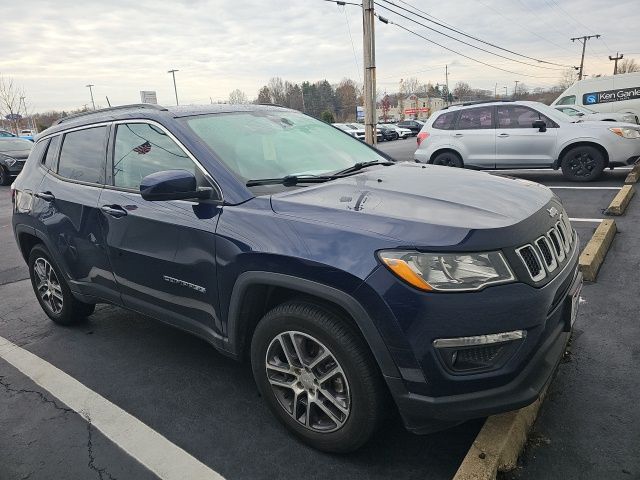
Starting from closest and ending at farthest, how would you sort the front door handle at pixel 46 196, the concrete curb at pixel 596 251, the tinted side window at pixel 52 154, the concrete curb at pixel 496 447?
the concrete curb at pixel 496 447, the front door handle at pixel 46 196, the tinted side window at pixel 52 154, the concrete curb at pixel 596 251

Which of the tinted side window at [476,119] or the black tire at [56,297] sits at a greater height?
the tinted side window at [476,119]

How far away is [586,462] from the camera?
7.52 feet

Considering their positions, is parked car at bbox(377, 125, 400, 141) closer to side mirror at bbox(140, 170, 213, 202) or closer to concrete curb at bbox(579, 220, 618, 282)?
concrete curb at bbox(579, 220, 618, 282)

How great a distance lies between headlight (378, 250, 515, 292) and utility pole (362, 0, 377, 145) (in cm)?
1219

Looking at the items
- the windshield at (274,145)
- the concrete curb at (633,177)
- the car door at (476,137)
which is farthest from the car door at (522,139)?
the windshield at (274,145)

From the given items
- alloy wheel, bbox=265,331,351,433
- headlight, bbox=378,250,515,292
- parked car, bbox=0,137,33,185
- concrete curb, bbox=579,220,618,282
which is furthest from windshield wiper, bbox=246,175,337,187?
parked car, bbox=0,137,33,185

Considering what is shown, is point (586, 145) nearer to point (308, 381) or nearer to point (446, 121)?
point (446, 121)

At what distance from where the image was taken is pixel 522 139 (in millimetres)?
9938

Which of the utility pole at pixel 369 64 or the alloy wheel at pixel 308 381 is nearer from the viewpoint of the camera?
the alloy wheel at pixel 308 381

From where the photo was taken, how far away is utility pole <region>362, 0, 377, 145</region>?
44.6 ft

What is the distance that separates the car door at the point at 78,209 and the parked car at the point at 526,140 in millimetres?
8272

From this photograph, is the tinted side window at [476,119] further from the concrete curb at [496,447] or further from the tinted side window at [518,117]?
the concrete curb at [496,447]

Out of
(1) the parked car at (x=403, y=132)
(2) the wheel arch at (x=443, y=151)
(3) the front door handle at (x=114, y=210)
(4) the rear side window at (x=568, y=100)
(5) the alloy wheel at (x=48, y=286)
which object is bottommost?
(1) the parked car at (x=403, y=132)

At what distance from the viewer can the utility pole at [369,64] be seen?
13606mm
